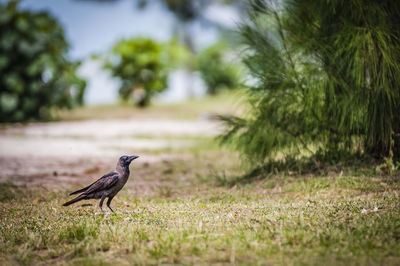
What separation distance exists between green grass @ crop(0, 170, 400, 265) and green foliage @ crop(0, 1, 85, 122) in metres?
11.2

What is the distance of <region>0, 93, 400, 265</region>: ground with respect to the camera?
9.36 feet

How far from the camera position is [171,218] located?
3.82 metres

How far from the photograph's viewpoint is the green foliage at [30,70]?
1495 cm

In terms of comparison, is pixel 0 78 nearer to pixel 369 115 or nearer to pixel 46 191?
pixel 46 191

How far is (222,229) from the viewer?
336cm

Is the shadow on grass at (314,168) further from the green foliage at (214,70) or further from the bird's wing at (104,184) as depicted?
the green foliage at (214,70)

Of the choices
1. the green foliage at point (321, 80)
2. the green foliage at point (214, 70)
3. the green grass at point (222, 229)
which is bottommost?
the green grass at point (222, 229)

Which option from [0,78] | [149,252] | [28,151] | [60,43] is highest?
[60,43]

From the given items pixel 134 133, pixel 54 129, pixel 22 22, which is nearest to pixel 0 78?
pixel 22 22

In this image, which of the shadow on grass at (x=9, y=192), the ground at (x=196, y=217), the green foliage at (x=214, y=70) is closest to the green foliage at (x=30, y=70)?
the ground at (x=196, y=217)

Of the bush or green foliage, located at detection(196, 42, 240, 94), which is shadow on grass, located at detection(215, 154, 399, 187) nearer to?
the bush

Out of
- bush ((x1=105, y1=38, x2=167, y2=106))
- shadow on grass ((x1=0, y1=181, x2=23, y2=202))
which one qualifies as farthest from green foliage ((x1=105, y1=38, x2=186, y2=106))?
shadow on grass ((x1=0, y1=181, x2=23, y2=202))

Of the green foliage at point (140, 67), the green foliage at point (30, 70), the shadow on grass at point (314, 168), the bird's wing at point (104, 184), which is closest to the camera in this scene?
the bird's wing at point (104, 184)

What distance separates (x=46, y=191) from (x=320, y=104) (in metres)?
3.77
